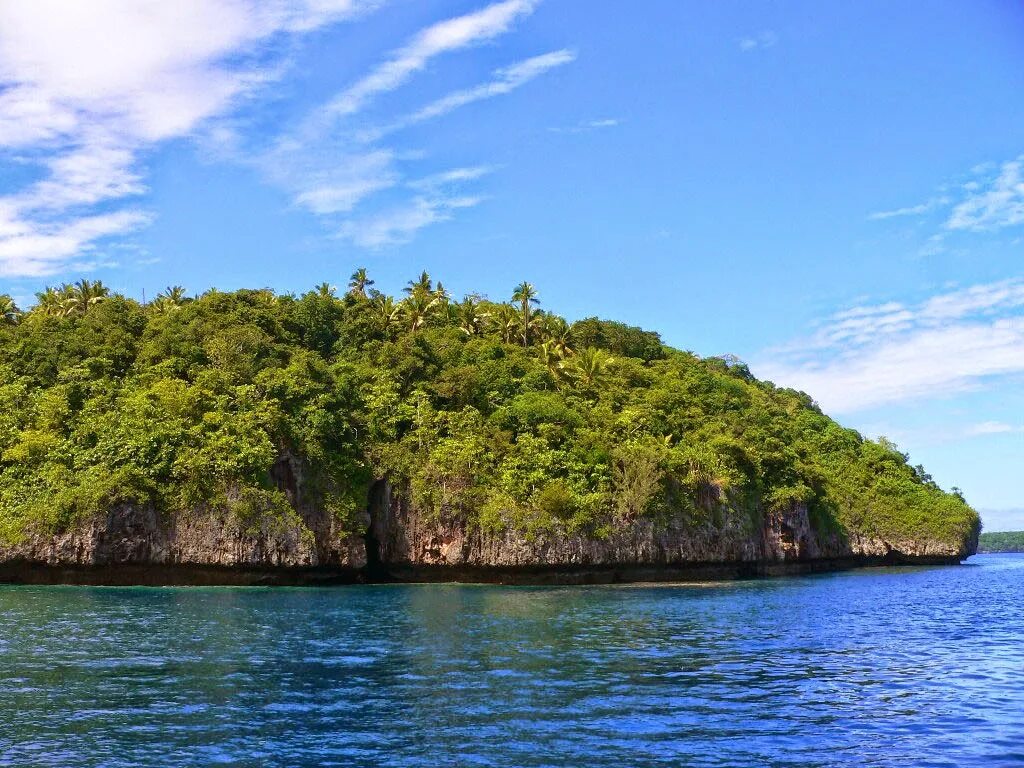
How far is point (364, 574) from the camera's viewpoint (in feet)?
195

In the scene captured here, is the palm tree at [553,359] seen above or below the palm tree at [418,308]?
below

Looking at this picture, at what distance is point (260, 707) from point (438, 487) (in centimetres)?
4088

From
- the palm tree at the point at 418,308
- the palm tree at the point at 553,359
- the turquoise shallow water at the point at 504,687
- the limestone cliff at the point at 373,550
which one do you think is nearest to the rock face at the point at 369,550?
the limestone cliff at the point at 373,550

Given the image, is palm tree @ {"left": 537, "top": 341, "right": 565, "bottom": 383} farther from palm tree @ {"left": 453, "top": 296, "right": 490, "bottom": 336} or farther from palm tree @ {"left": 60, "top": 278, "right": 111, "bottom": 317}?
palm tree @ {"left": 60, "top": 278, "right": 111, "bottom": 317}

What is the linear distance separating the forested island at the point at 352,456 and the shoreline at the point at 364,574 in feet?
0.54

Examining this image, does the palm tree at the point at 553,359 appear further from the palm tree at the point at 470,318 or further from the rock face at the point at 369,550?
the rock face at the point at 369,550

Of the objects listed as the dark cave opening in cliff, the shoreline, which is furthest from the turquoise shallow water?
the dark cave opening in cliff

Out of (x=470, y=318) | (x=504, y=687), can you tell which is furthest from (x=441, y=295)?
(x=504, y=687)

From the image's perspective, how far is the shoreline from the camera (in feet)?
165

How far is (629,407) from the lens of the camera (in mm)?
68625

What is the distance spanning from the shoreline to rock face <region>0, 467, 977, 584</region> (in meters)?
0.08

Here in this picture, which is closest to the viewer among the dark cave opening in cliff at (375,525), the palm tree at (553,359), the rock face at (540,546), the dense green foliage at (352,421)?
the dense green foliage at (352,421)

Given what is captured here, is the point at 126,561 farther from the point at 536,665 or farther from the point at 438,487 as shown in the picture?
the point at 536,665

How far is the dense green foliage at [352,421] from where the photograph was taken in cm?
5216
